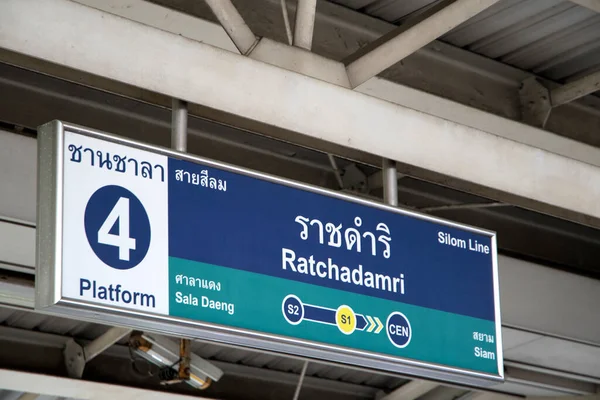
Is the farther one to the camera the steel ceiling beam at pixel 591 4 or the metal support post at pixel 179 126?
the steel ceiling beam at pixel 591 4

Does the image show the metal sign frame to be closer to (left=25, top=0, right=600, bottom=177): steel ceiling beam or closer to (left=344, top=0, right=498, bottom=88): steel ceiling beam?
(left=25, top=0, right=600, bottom=177): steel ceiling beam

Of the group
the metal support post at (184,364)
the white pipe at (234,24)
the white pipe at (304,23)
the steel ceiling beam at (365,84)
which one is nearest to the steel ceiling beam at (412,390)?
the metal support post at (184,364)

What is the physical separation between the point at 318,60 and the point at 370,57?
22 cm

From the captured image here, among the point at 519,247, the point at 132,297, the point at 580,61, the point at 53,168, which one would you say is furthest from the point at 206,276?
the point at 519,247

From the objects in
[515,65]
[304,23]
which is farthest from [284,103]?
[515,65]

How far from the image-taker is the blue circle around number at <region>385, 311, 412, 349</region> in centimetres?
487

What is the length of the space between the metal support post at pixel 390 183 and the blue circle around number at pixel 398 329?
22.0 inches

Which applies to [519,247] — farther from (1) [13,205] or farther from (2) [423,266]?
(1) [13,205]

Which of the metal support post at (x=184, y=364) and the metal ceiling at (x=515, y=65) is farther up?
the metal ceiling at (x=515, y=65)

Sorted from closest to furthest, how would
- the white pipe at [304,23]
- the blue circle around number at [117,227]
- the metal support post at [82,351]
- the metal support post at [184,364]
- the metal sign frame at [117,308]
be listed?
the metal sign frame at [117,308] < the blue circle around number at [117,227] < the white pipe at [304,23] < the metal support post at [184,364] < the metal support post at [82,351]

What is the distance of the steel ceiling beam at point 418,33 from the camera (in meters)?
4.95

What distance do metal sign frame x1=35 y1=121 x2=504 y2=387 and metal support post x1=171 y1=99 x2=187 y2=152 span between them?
0.43 ft

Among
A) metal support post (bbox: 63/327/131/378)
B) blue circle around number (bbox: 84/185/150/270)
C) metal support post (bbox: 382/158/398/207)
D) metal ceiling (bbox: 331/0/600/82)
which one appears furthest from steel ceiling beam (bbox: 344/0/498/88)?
metal support post (bbox: 63/327/131/378)

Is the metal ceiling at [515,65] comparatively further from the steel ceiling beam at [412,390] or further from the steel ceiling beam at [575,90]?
the steel ceiling beam at [412,390]
